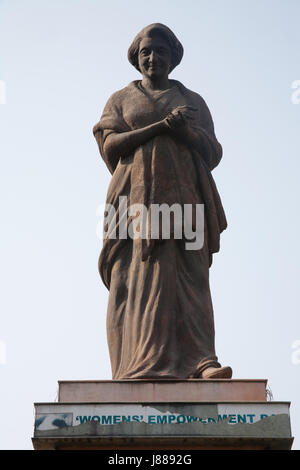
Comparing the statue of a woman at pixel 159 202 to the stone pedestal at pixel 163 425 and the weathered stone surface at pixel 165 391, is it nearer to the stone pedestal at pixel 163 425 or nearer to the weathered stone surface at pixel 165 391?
the weathered stone surface at pixel 165 391

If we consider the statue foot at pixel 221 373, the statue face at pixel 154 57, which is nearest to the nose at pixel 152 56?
the statue face at pixel 154 57

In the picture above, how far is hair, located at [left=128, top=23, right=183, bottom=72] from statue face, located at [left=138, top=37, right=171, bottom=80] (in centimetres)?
10

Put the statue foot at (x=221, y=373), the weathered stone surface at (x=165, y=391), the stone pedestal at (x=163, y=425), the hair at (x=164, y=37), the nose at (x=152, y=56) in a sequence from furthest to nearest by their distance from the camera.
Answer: the hair at (x=164, y=37)
the nose at (x=152, y=56)
the statue foot at (x=221, y=373)
the weathered stone surface at (x=165, y=391)
the stone pedestal at (x=163, y=425)

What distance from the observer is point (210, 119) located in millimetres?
18656

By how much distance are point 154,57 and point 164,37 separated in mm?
456

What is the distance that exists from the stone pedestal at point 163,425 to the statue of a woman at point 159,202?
1235mm

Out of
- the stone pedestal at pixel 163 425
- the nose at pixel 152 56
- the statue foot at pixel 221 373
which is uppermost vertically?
the nose at pixel 152 56

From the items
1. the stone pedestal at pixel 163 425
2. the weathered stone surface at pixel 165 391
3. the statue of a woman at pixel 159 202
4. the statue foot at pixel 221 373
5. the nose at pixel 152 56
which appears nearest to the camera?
the stone pedestal at pixel 163 425

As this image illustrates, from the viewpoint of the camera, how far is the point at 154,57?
18.7 meters

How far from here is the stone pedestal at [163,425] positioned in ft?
46.5

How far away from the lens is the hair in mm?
18812

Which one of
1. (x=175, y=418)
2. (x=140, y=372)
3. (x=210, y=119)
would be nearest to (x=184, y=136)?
(x=210, y=119)

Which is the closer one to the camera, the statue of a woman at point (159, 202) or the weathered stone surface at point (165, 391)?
the weathered stone surface at point (165, 391)

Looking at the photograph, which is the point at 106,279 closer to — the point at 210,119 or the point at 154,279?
the point at 154,279
